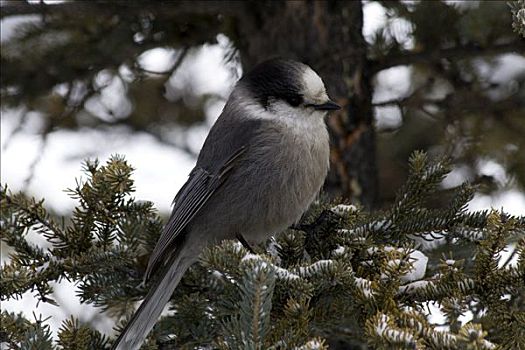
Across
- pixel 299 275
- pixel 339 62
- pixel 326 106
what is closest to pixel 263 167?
pixel 326 106

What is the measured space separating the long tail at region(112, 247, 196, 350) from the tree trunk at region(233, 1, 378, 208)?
1.29 metres

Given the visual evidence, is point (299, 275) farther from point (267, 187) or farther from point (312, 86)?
point (312, 86)

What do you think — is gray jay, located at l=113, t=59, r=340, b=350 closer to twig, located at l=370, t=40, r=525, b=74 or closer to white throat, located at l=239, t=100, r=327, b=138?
white throat, located at l=239, t=100, r=327, b=138

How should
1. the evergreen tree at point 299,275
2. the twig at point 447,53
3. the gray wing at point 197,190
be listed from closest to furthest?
1. the evergreen tree at point 299,275
2. the gray wing at point 197,190
3. the twig at point 447,53

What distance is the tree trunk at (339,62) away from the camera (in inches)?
168

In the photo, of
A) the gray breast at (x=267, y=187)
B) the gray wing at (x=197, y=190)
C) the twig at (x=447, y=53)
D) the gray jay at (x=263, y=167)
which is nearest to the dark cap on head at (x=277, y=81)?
the gray jay at (x=263, y=167)

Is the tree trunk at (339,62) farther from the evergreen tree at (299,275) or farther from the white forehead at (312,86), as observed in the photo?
the evergreen tree at (299,275)

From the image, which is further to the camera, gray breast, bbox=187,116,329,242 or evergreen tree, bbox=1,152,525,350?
gray breast, bbox=187,116,329,242

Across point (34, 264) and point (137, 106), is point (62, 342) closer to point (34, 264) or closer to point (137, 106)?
point (34, 264)

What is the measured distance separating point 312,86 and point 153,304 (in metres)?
1.25

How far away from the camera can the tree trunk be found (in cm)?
426

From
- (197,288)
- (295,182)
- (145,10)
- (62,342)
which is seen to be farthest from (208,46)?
(62,342)

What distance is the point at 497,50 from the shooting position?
394 cm

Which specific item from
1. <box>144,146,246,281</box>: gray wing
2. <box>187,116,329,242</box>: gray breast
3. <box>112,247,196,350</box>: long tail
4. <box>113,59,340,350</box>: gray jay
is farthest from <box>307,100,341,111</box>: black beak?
<box>112,247,196,350</box>: long tail
